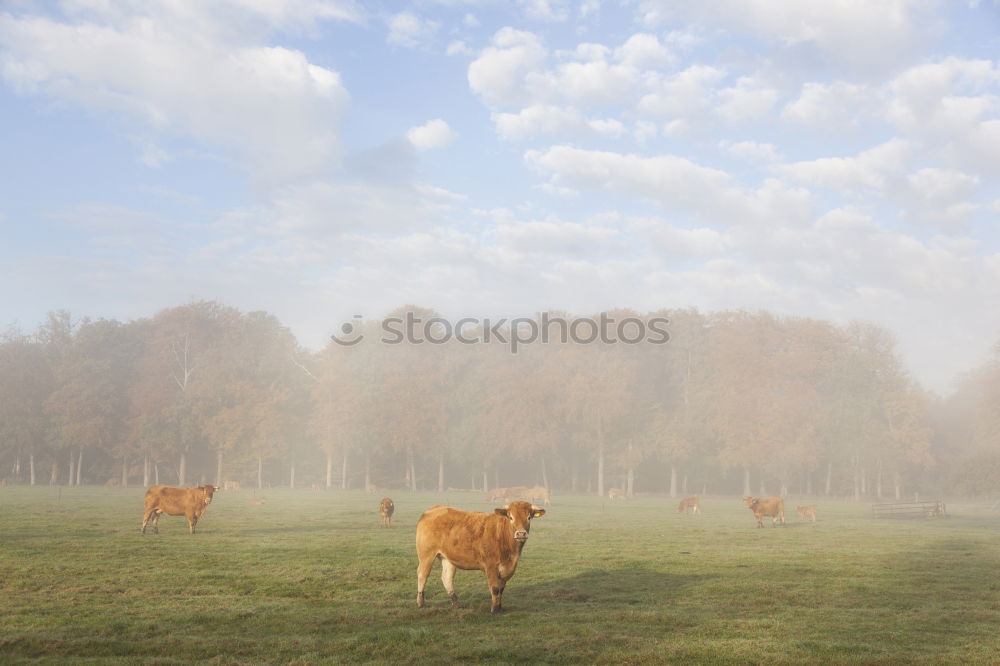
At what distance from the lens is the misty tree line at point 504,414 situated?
77250mm

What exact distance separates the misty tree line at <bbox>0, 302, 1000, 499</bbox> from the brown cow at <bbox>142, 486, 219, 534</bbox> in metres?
49.6

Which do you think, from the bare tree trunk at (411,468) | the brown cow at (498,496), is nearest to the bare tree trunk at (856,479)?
the brown cow at (498,496)

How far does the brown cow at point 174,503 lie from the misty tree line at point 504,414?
49.6 meters

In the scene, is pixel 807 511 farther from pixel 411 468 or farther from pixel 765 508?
pixel 411 468

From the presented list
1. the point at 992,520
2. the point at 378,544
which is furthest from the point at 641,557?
the point at 992,520

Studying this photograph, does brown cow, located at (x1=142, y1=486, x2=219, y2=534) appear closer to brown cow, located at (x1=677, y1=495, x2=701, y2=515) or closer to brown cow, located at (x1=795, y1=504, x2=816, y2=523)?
brown cow, located at (x1=677, y1=495, x2=701, y2=515)

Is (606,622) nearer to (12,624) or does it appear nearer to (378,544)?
(12,624)

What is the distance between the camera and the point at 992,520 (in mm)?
47219

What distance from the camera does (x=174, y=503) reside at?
27.5 m

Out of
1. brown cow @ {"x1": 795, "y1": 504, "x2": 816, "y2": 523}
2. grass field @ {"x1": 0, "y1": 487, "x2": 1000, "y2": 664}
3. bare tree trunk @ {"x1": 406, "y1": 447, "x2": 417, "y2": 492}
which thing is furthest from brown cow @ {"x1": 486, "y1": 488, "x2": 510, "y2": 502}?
grass field @ {"x1": 0, "y1": 487, "x2": 1000, "y2": 664}

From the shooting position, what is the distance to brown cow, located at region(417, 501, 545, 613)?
1404 cm

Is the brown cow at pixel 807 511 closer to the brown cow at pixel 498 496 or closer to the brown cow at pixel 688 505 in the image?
the brown cow at pixel 688 505

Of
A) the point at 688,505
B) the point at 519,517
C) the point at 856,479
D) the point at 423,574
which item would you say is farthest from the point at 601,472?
the point at 519,517

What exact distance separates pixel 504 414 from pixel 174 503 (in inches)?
2083
